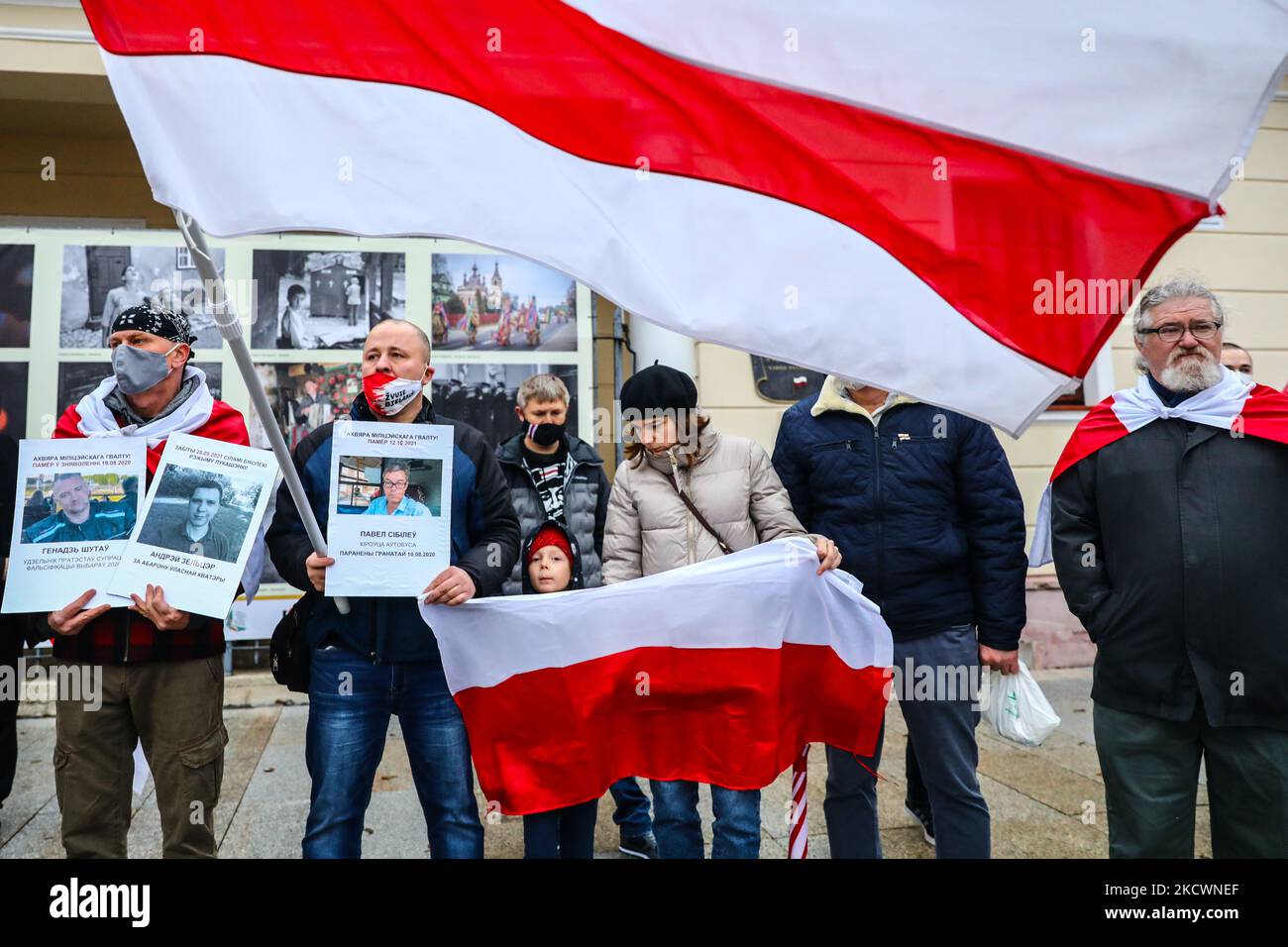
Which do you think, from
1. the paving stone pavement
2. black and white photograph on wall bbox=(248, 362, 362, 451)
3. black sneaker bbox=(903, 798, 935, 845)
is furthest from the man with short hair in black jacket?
black and white photograph on wall bbox=(248, 362, 362, 451)

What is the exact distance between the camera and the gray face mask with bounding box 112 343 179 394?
9.11 ft

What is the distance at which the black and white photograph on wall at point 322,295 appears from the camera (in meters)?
6.45

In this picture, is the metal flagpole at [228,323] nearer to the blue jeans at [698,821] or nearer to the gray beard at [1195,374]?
the blue jeans at [698,821]

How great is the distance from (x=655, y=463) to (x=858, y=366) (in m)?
1.62

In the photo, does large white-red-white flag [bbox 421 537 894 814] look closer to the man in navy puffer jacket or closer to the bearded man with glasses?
the man in navy puffer jacket

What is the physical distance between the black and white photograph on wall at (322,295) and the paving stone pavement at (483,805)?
279 centimetres

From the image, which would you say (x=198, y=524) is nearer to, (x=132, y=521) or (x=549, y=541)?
(x=132, y=521)

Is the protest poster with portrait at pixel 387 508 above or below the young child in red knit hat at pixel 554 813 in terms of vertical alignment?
above

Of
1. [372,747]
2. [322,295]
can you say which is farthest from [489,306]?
[372,747]

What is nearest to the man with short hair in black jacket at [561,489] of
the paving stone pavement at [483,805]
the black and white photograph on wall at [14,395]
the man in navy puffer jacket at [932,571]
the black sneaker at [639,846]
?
the black sneaker at [639,846]

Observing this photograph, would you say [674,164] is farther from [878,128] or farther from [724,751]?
[724,751]

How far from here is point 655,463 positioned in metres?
3.41
